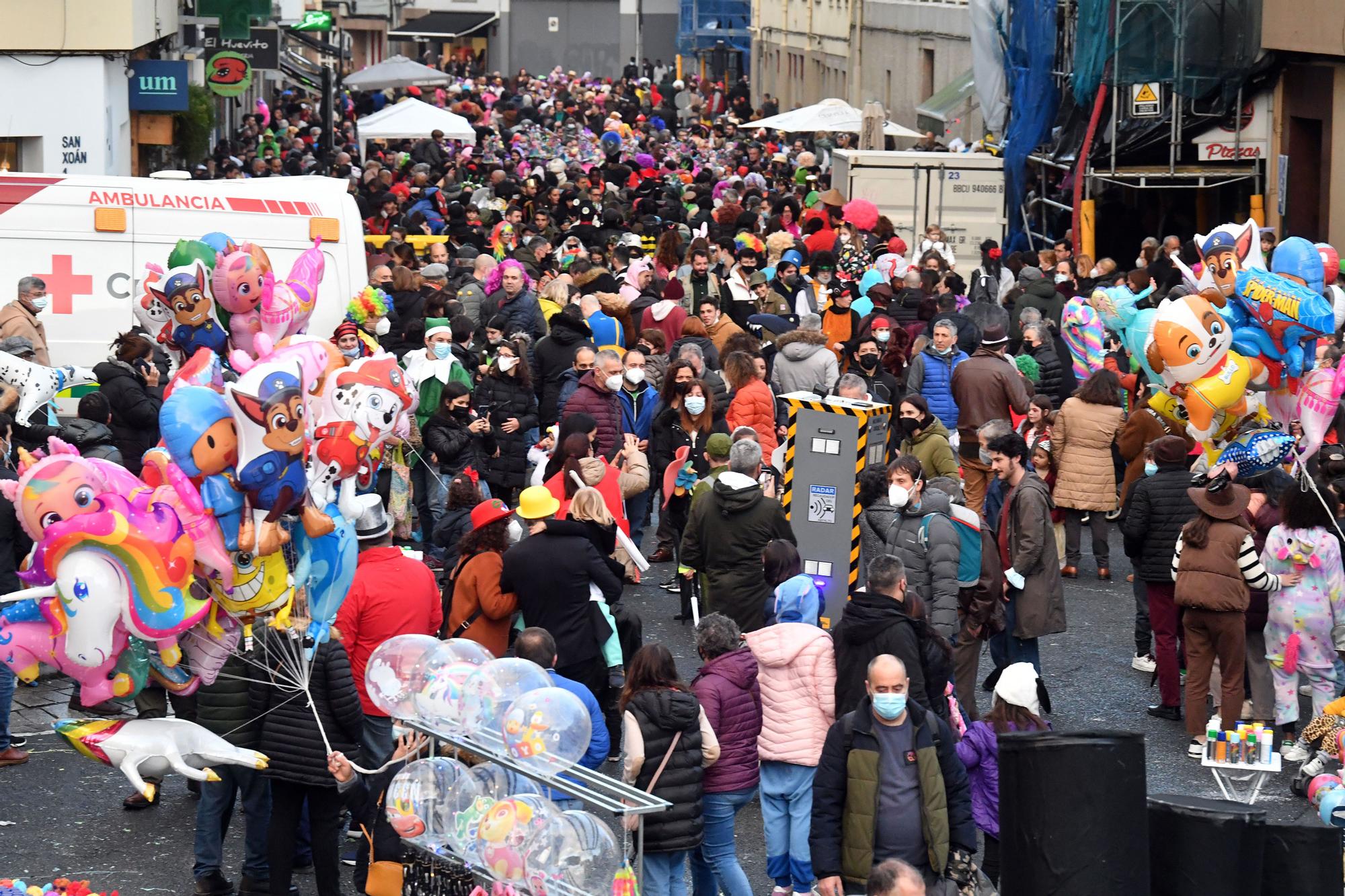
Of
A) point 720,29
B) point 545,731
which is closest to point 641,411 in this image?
point 545,731

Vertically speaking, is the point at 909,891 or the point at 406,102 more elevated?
the point at 406,102

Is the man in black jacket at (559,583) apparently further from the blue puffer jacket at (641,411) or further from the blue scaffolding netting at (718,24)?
the blue scaffolding netting at (718,24)

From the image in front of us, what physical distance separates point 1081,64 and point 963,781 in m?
19.4

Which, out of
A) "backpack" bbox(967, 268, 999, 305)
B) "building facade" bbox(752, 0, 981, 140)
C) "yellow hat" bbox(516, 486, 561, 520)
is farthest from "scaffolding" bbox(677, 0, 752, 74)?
"yellow hat" bbox(516, 486, 561, 520)

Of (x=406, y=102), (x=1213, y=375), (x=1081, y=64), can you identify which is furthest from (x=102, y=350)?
(x=406, y=102)

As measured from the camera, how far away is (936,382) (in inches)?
547

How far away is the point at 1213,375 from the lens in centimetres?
1133

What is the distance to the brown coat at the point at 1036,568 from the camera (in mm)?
10406

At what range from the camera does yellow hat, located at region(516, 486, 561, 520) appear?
9438 millimetres

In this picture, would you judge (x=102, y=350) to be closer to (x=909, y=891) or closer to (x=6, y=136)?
(x=6, y=136)

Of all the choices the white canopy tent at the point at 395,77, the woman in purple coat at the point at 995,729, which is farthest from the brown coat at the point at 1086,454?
the white canopy tent at the point at 395,77

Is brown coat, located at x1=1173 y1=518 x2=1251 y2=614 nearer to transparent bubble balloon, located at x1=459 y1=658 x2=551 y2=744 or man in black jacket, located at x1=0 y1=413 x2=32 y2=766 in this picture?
transparent bubble balloon, located at x1=459 y1=658 x2=551 y2=744

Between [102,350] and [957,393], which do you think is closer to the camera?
[957,393]

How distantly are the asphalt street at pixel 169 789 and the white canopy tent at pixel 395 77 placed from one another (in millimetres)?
28574
